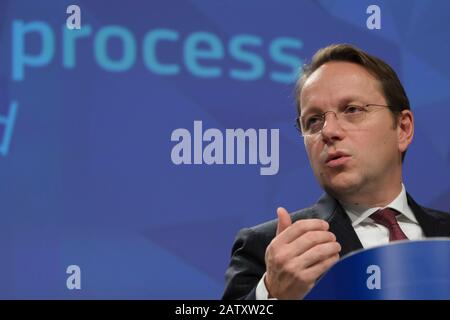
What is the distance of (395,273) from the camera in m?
0.79

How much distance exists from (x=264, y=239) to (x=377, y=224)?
279 mm

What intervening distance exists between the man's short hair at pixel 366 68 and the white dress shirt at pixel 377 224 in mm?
213

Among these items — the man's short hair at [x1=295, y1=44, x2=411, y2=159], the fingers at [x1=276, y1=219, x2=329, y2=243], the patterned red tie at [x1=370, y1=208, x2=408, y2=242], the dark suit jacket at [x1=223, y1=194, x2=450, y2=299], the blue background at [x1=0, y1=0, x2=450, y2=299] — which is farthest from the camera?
the blue background at [x1=0, y1=0, x2=450, y2=299]

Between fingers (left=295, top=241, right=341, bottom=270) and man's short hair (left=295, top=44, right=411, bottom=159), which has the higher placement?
man's short hair (left=295, top=44, right=411, bottom=159)

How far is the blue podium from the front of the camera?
785 millimetres

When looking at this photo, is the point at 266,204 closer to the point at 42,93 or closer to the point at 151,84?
the point at 151,84

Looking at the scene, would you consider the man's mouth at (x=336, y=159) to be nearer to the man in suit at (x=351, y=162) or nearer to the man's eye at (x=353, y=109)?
the man in suit at (x=351, y=162)

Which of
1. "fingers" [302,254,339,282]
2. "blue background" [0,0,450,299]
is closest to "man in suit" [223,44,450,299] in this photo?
"fingers" [302,254,339,282]

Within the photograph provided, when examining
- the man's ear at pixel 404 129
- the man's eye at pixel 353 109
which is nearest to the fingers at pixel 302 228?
the man's eye at pixel 353 109

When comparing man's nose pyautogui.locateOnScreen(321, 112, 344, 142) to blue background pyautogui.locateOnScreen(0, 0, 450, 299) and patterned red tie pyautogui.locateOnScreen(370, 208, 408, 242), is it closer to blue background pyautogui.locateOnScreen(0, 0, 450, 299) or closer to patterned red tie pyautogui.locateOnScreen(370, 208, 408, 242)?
patterned red tie pyautogui.locateOnScreen(370, 208, 408, 242)

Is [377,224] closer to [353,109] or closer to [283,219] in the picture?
[353,109]

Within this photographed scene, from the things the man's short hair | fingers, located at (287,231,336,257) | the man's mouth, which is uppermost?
the man's short hair

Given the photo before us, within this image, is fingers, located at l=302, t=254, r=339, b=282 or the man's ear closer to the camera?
fingers, located at l=302, t=254, r=339, b=282
